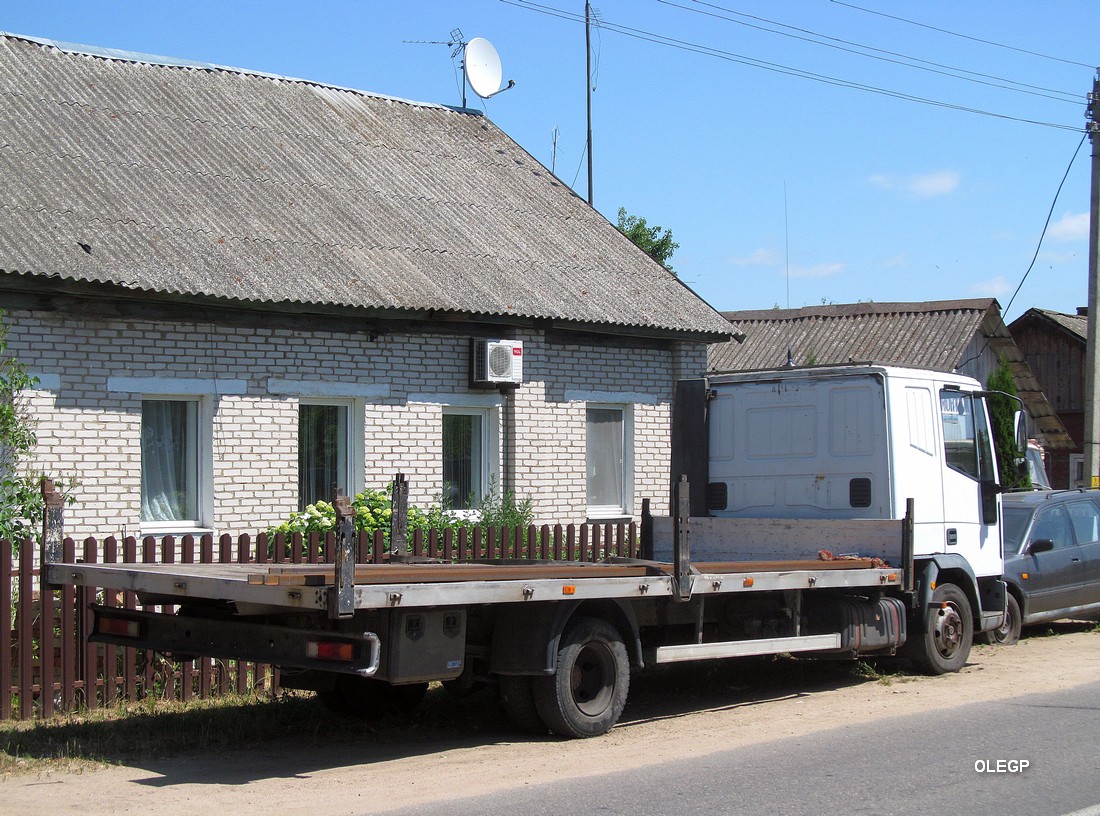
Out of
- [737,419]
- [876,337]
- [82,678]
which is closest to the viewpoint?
[82,678]

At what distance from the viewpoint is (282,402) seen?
509 inches

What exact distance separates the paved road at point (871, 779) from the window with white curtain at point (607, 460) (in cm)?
809

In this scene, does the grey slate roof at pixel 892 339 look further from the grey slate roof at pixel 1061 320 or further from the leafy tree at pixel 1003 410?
the grey slate roof at pixel 1061 320

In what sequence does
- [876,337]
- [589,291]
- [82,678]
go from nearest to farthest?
[82,678] < [589,291] < [876,337]

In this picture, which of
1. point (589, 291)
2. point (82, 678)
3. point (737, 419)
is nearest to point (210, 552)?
point (82, 678)

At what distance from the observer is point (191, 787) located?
22.0ft

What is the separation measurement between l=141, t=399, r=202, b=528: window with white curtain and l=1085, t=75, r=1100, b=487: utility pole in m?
11.5

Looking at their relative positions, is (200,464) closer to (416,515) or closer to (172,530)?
(172,530)

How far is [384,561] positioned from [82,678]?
2.28 meters

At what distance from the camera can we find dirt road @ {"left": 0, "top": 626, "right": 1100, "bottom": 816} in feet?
21.1

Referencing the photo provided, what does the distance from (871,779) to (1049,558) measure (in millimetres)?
6792

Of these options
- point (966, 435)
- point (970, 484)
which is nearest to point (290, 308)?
point (966, 435)

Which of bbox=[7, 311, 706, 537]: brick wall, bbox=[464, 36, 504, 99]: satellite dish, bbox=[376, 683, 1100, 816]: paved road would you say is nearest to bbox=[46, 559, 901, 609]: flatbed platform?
bbox=[376, 683, 1100, 816]: paved road

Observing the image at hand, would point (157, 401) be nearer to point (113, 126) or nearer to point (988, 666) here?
point (113, 126)
